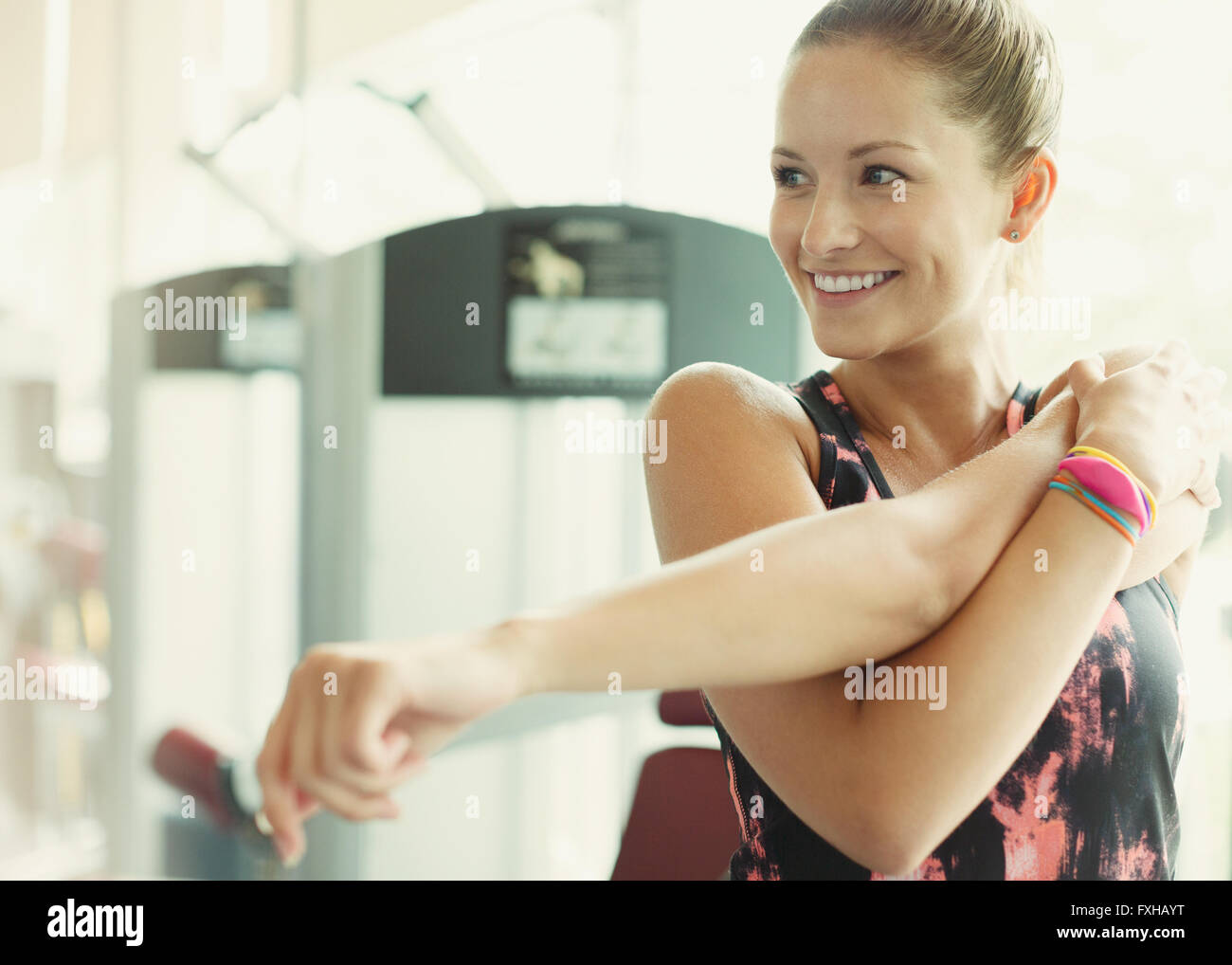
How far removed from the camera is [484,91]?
184 centimetres

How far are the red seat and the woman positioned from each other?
0.46 metres

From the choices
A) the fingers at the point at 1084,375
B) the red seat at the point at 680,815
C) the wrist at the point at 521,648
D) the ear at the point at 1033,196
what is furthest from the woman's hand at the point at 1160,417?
the red seat at the point at 680,815

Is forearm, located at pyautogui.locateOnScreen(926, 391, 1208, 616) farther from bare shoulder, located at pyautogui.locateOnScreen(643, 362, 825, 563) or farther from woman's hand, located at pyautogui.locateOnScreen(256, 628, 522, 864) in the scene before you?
woman's hand, located at pyautogui.locateOnScreen(256, 628, 522, 864)

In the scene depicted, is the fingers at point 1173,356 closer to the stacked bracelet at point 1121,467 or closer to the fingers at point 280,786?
the stacked bracelet at point 1121,467

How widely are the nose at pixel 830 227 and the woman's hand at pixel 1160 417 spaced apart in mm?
174

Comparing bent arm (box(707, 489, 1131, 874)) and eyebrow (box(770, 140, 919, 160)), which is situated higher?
eyebrow (box(770, 140, 919, 160))

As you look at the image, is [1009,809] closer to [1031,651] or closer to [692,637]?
[1031,651]

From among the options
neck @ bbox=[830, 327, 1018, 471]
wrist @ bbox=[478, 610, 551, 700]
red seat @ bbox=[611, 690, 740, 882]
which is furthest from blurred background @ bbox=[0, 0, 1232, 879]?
wrist @ bbox=[478, 610, 551, 700]

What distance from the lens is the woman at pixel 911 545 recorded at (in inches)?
15.9

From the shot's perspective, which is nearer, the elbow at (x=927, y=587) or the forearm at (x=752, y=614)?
the forearm at (x=752, y=614)

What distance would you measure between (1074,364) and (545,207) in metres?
1.31

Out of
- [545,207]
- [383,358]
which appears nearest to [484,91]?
[545,207]

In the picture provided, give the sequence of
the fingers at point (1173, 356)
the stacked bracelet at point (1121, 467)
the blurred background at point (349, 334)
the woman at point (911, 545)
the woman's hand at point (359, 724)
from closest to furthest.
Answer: the woman's hand at point (359, 724) → the woman at point (911, 545) → the stacked bracelet at point (1121, 467) → the fingers at point (1173, 356) → the blurred background at point (349, 334)

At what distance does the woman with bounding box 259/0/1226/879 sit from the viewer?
1.33 ft
